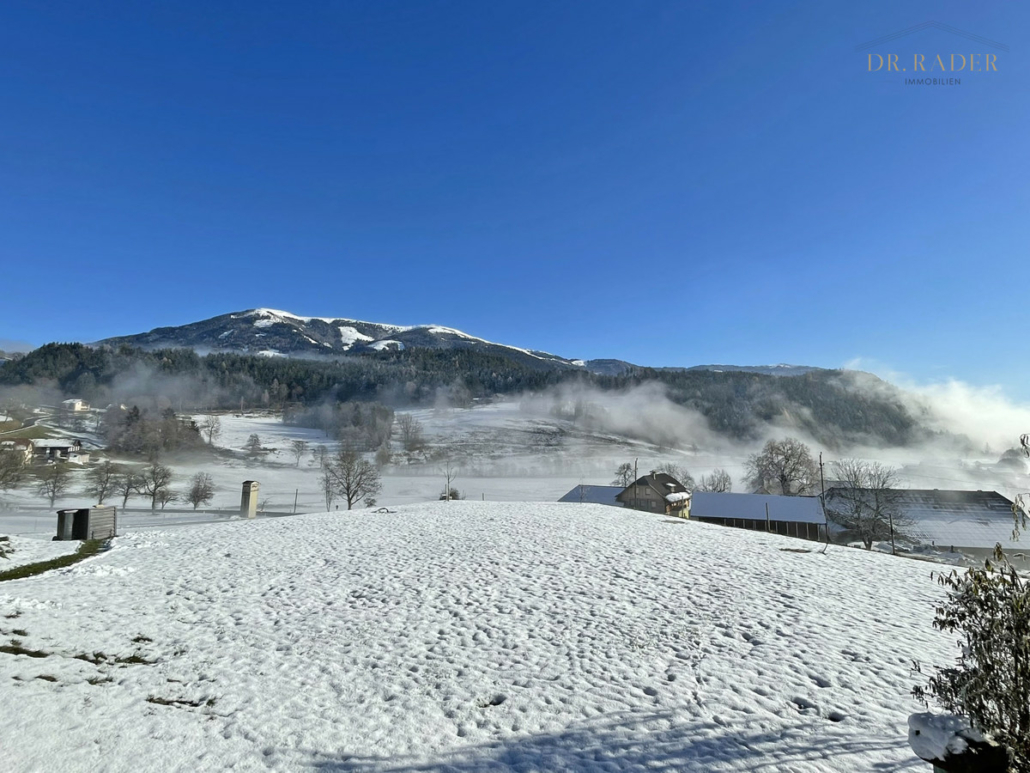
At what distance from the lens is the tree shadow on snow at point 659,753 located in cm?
576

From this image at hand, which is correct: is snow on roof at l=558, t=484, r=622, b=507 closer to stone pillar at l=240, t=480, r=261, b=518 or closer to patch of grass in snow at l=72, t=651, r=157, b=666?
stone pillar at l=240, t=480, r=261, b=518

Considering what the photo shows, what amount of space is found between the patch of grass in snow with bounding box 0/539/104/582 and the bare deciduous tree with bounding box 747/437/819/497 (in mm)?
82057

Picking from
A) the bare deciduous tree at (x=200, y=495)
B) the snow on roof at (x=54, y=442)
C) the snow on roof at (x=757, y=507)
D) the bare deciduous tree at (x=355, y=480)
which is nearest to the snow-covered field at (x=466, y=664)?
the snow on roof at (x=757, y=507)

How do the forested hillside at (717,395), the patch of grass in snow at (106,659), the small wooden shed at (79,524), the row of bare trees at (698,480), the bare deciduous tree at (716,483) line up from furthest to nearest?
the forested hillside at (717,395), the bare deciduous tree at (716,483), the row of bare trees at (698,480), the small wooden shed at (79,524), the patch of grass in snow at (106,659)

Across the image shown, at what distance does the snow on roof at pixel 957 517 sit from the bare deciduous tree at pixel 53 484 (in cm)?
9969

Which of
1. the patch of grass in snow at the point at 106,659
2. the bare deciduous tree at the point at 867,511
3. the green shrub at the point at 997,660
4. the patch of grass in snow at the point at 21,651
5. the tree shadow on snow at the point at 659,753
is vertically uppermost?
the green shrub at the point at 997,660

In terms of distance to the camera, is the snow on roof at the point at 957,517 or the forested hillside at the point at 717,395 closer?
the snow on roof at the point at 957,517

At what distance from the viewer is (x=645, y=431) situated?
170000 millimetres

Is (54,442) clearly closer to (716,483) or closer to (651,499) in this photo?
(651,499)

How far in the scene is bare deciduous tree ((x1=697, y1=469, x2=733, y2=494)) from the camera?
9675 cm

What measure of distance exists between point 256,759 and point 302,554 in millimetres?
11838

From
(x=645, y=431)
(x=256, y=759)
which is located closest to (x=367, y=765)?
(x=256, y=759)

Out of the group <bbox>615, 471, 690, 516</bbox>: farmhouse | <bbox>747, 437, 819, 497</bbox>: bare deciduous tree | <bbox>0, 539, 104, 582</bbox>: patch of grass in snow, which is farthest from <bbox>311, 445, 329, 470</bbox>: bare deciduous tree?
<bbox>0, 539, 104, 582</bbox>: patch of grass in snow

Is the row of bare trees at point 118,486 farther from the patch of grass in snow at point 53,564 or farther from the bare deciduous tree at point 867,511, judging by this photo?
the bare deciduous tree at point 867,511
